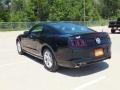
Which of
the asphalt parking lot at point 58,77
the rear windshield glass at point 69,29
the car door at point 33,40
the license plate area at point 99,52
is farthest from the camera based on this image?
the car door at point 33,40

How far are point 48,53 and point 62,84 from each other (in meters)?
1.70

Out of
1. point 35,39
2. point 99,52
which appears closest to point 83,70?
point 99,52

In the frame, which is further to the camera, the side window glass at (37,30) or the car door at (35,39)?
the side window glass at (37,30)

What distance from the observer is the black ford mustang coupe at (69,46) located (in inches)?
284

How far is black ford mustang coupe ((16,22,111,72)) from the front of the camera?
7215 millimetres

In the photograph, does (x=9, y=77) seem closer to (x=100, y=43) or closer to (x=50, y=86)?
(x=50, y=86)

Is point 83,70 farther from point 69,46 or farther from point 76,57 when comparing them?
point 69,46

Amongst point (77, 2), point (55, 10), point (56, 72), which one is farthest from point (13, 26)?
point (56, 72)

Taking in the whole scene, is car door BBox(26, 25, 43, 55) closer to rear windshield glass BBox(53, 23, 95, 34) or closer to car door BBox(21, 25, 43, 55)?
car door BBox(21, 25, 43, 55)

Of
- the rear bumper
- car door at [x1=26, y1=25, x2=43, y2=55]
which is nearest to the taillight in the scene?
the rear bumper

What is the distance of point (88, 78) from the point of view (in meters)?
7.12

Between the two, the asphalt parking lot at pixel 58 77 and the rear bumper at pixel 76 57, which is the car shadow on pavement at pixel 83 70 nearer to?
the asphalt parking lot at pixel 58 77

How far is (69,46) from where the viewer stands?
719 cm

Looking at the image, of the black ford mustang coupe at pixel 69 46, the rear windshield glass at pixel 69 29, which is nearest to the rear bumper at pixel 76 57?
the black ford mustang coupe at pixel 69 46
